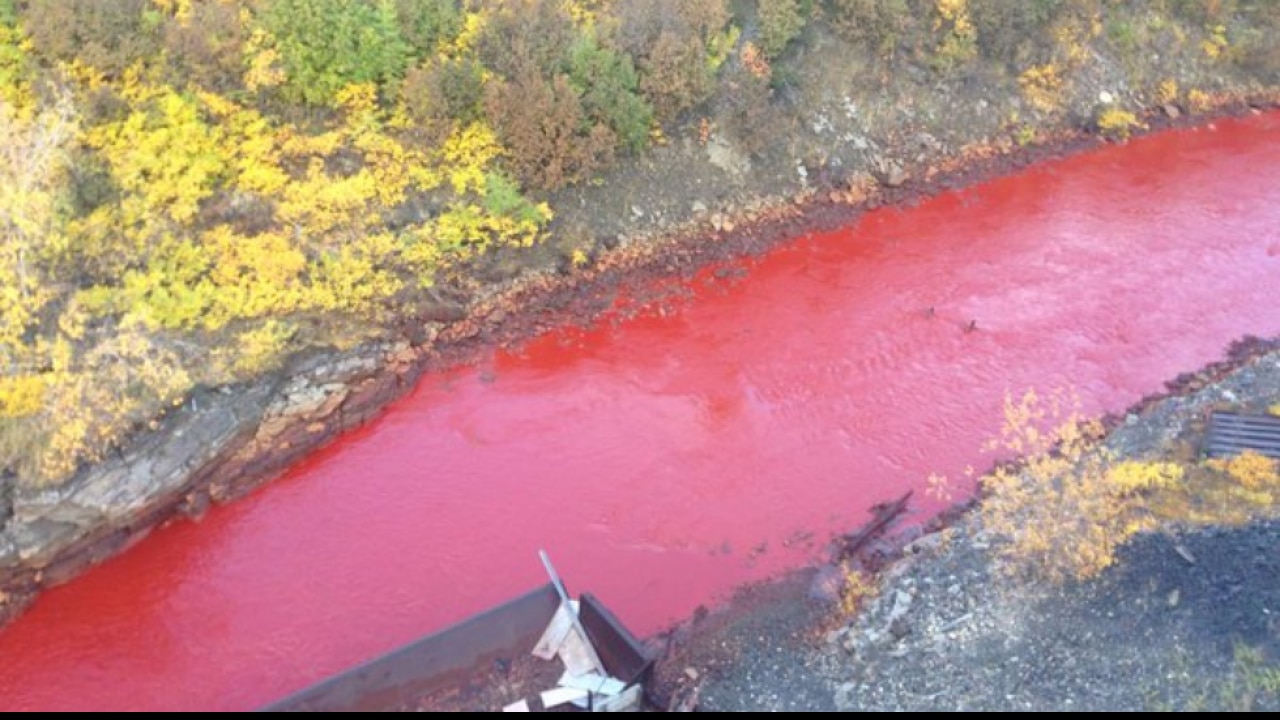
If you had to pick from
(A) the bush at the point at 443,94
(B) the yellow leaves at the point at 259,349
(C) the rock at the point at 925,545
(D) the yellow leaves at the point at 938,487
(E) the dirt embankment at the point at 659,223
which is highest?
(A) the bush at the point at 443,94

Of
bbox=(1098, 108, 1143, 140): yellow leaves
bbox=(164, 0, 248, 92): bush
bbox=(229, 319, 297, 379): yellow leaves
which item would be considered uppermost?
bbox=(164, 0, 248, 92): bush

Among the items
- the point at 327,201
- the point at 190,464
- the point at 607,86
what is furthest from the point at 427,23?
the point at 190,464

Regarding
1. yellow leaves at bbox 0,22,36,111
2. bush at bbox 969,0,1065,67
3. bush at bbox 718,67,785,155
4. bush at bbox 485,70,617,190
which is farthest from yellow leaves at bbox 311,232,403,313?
bush at bbox 969,0,1065,67

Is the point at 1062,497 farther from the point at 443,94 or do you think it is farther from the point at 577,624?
the point at 443,94

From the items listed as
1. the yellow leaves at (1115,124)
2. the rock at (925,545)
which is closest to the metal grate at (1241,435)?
the rock at (925,545)

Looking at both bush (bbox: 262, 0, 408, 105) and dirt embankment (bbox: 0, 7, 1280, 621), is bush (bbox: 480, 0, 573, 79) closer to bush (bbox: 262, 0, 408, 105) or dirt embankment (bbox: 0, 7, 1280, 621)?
bush (bbox: 262, 0, 408, 105)

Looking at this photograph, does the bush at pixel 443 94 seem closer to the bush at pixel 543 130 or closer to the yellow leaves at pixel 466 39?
the yellow leaves at pixel 466 39
